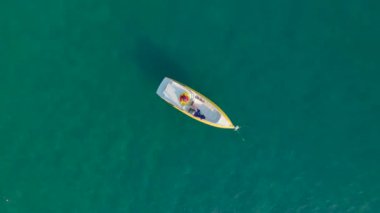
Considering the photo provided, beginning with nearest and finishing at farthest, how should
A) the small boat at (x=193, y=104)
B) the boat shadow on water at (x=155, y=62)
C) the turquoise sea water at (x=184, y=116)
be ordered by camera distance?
the small boat at (x=193, y=104) < the turquoise sea water at (x=184, y=116) < the boat shadow on water at (x=155, y=62)

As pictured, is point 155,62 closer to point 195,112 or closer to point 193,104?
point 193,104

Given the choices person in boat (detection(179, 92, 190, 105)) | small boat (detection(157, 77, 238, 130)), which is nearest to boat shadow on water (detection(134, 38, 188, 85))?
small boat (detection(157, 77, 238, 130))

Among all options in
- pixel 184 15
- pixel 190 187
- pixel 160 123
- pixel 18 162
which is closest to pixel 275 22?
pixel 184 15

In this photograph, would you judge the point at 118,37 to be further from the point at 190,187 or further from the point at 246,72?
the point at 190,187

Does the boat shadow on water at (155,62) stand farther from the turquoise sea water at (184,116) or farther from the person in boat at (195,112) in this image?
the person in boat at (195,112)

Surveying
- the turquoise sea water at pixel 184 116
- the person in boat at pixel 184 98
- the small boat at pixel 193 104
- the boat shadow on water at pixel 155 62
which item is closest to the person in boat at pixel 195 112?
the small boat at pixel 193 104

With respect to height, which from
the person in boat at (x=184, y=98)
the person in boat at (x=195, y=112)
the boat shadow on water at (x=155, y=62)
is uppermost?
the boat shadow on water at (x=155, y=62)
